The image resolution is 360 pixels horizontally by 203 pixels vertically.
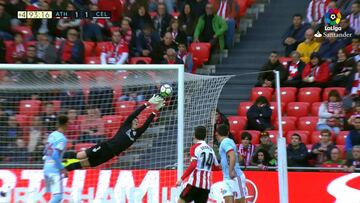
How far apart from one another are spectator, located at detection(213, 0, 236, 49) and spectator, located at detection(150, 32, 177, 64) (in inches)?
50.8

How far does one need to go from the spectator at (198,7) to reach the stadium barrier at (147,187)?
196 inches

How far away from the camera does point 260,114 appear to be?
1580 cm

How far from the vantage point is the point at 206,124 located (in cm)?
1391

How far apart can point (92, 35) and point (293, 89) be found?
4.52 m

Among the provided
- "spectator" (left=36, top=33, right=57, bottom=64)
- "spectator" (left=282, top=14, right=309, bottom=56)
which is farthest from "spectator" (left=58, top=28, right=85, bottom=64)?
"spectator" (left=282, top=14, right=309, bottom=56)

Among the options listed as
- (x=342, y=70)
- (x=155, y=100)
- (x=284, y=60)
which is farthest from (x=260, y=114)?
(x=155, y=100)

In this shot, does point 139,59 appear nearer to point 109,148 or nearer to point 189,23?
point 189,23

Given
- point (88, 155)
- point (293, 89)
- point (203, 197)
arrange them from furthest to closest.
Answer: point (293, 89) → point (88, 155) → point (203, 197)

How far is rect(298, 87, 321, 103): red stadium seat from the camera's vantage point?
640 inches

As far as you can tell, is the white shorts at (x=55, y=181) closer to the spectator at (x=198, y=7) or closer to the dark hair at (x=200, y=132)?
the dark hair at (x=200, y=132)

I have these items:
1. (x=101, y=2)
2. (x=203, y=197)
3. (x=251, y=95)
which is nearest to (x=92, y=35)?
(x=101, y=2)

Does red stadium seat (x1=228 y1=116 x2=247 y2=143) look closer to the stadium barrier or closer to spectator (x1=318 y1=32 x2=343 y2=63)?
the stadium barrier

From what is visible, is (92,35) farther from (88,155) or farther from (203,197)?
(203,197)

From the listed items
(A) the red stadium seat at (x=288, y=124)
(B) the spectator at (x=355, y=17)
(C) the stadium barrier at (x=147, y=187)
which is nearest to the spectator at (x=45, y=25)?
(C) the stadium barrier at (x=147, y=187)
